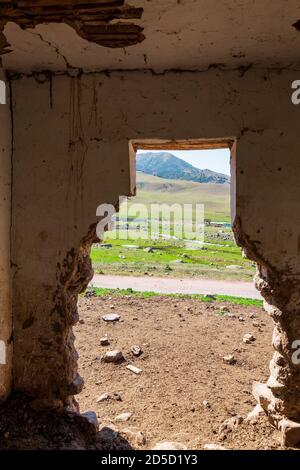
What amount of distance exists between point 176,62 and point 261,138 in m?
0.98

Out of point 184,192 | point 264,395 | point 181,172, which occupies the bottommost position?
point 264,395

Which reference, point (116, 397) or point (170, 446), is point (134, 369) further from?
point (170, 446)

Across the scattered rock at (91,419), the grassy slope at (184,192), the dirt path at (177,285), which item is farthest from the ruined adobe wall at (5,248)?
the grassy slope at (184,192)

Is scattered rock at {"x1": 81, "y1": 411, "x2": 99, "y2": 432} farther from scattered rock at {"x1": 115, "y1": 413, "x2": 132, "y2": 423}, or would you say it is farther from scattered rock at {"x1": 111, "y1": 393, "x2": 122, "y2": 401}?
scattered rock at {"x1": 111, "y1": 393, "x2": 122, "y2": 401}

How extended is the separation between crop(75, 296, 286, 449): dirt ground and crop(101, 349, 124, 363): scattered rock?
88mm

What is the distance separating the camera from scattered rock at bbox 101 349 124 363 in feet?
16.2

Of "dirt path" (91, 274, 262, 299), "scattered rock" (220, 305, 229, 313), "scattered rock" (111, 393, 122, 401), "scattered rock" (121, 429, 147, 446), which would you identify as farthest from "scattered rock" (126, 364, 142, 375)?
"dirt path" (91, 274, 262, 299)

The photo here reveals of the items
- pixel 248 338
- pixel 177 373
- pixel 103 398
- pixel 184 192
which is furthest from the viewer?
pixel 184 192

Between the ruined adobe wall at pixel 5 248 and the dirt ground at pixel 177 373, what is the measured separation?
1.20 m

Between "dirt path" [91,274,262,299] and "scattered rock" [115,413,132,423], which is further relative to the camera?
"dirt path" [91,274,262,299]

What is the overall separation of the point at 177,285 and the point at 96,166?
8.35 meters

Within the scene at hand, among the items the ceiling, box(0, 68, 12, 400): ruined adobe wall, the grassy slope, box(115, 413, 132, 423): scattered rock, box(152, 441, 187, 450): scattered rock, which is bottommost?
box(115, 413, 132, 423): scattered rock

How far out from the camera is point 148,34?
2486mm

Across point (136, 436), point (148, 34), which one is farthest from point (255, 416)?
point (148, 34)
